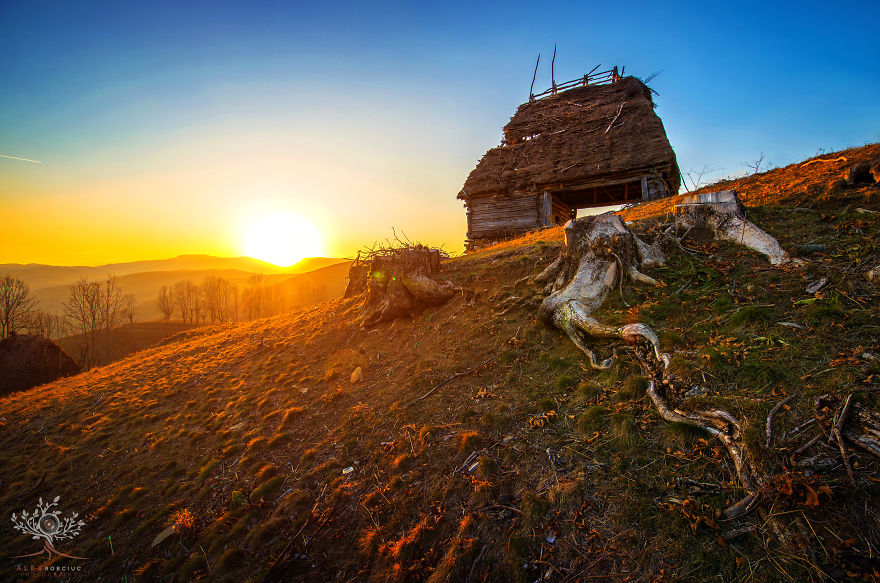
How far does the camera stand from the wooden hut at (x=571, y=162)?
17.5m

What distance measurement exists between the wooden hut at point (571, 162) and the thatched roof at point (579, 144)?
45mm

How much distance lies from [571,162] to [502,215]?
479 cm

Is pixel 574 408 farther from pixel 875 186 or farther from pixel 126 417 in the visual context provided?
pixel 126 417

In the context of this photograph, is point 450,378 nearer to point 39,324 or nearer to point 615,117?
point 615,117

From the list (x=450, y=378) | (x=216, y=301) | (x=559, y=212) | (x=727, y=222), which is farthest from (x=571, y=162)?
(x=216, y=301)

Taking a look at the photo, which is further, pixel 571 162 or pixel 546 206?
pixel 546 206

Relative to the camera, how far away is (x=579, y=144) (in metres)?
19.8

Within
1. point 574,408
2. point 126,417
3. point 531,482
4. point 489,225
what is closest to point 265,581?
point 531,482

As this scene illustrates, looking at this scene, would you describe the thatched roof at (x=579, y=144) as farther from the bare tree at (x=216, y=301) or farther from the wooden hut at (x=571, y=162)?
the bare tree at (x=216, y=301)

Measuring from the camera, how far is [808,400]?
123 inches

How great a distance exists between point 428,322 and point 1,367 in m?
31.8

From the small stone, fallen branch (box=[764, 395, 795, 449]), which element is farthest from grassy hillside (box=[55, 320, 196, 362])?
the small stone

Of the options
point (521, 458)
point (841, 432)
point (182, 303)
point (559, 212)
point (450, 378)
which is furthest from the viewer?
point (182, 303)

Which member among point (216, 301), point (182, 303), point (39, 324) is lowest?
point (39, 324)
